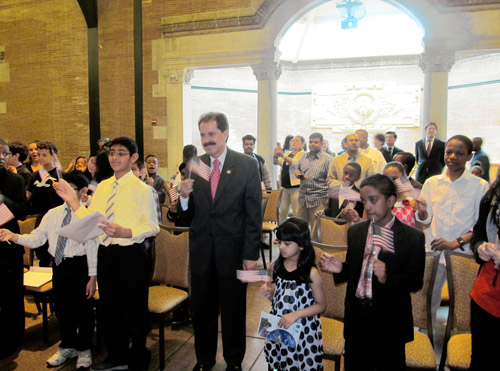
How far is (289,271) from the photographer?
221cm

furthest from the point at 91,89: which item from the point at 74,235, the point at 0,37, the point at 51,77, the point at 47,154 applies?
the point at 74,235

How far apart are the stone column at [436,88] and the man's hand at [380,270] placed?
607 centimetres

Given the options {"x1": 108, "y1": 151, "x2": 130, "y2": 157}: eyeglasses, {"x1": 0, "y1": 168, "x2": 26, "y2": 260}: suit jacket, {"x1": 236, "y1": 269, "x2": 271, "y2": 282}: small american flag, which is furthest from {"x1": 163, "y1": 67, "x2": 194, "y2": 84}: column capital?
{"x1": 236, "y1": 269, "x2": 271, "y2": 282}: small american flag

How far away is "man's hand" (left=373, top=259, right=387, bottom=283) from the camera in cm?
178

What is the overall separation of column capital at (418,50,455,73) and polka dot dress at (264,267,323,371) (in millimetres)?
6339

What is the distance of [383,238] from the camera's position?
1795mm

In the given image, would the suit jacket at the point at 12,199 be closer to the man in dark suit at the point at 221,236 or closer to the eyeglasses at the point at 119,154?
the eyeglasses at the point at 119,154

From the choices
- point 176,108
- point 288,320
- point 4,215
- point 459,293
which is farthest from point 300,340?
point 176,108

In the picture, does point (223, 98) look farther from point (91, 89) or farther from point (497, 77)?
point (497, 77)

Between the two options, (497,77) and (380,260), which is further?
(497,77)

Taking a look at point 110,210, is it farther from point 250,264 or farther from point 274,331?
point 274,331

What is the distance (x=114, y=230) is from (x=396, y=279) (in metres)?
1.60

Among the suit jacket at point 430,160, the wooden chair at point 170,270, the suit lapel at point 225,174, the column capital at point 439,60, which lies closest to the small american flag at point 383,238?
the suit lapel at point 225,174

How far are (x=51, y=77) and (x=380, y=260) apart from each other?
9306 mm
